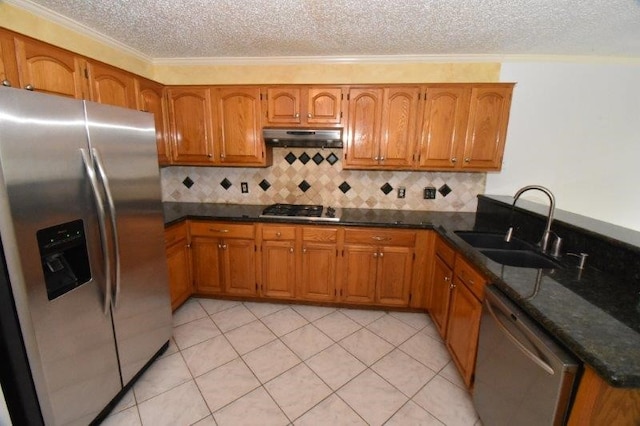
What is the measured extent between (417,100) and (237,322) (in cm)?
257

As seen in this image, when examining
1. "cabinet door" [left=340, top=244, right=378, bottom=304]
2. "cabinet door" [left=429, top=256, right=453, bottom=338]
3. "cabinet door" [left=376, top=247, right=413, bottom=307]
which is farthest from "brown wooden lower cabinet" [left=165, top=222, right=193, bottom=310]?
"cabinet door" [left=429, top=256, right=453, bottom=338]

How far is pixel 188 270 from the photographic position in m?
2.63

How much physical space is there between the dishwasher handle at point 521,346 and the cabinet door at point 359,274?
1145 mm

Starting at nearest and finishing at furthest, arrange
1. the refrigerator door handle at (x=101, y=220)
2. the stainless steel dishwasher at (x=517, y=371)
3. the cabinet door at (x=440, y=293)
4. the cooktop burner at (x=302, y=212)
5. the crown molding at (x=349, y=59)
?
the stainless steel dishwasher at (x=517, y=371)
the refrigerator door handle at (x=101, y=220)
the cabinet door at (x=440, y=293)
the crown molding at (x=349, y=59)
the cooktop burner at (x=302, y=212)

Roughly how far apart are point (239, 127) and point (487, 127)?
228 cm

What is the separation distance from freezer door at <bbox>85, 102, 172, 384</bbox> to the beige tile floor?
27 cm

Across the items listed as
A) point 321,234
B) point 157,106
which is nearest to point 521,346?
point 321,234

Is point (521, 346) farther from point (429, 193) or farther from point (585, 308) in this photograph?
point (429, 193)

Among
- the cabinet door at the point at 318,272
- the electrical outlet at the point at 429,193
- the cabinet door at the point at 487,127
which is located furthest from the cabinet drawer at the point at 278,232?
the cabinet door at the point at 487,127

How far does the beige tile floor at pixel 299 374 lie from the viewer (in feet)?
5.12

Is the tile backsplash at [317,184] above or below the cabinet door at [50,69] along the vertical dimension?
below

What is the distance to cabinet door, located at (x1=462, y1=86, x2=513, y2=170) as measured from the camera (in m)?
2.35

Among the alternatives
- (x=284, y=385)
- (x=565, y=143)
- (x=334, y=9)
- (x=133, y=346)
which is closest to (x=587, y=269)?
(x=565, y=143)

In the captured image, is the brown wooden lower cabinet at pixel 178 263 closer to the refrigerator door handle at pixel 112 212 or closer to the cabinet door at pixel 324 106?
the refrigerator door handle at pixel 112 212
